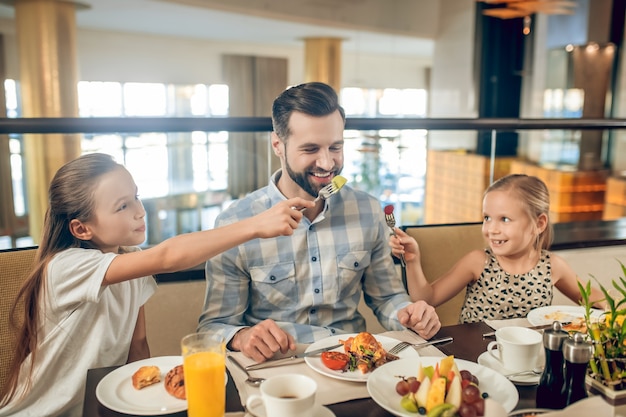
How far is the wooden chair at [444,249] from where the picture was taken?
202 centimetres

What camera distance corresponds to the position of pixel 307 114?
160cm

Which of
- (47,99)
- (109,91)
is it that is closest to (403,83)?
(109,91)

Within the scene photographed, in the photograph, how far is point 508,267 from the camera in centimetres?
188

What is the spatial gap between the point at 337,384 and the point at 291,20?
957 centimetres

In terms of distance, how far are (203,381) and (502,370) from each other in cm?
62

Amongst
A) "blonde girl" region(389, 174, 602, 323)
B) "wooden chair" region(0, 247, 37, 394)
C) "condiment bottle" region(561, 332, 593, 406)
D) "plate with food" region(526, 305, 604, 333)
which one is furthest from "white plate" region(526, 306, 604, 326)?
"wooden chair" region(0, 247, 37, 394)

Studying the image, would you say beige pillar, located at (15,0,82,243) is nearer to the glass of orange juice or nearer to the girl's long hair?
the girl's long hair

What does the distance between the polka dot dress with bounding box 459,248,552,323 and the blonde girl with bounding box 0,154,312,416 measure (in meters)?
0.77

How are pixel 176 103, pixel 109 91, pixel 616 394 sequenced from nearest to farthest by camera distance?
pixel 616 394, pixel 109 91, pixel 176 103

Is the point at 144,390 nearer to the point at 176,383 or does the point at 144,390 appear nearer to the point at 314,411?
the point at 176,383

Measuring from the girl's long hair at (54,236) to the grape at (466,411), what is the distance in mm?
939

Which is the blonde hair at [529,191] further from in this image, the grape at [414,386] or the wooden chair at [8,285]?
the wooden chair at [8,285]

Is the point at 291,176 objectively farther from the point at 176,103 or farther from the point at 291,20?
the point at 176,103

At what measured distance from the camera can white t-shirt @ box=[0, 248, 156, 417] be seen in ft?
4.39
